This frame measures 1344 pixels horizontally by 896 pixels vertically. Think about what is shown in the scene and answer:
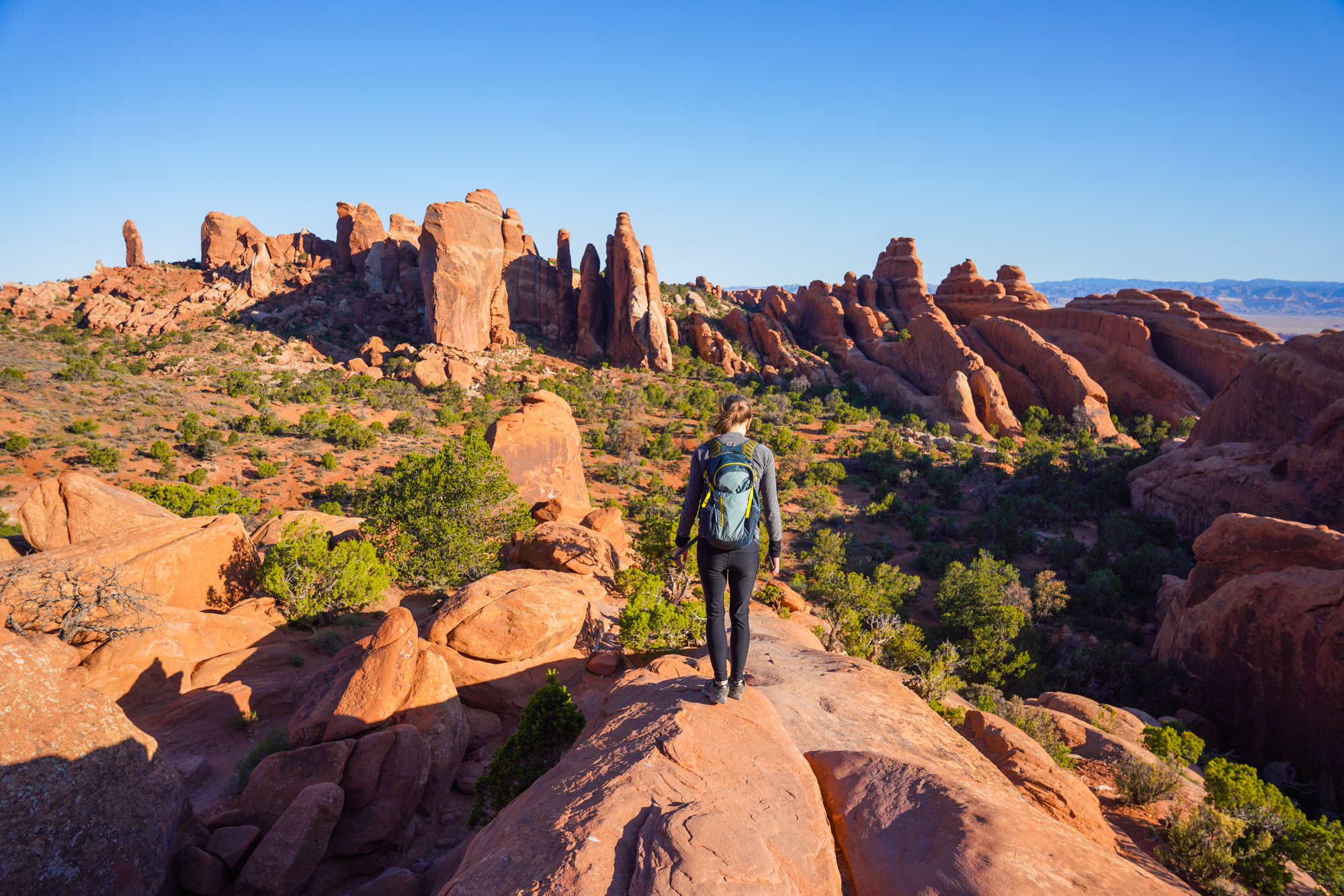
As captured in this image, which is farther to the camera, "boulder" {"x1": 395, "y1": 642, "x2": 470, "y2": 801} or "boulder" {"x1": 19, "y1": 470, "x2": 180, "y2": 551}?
"boulder" {"x1": 19, "y1": 470, "x2": 180, "y2": 551}

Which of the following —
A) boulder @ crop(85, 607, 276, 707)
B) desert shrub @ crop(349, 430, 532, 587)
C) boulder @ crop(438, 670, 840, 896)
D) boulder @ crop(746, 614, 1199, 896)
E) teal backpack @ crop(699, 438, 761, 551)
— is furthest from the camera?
desert shrub @ crop(349, 430, 532, 587)

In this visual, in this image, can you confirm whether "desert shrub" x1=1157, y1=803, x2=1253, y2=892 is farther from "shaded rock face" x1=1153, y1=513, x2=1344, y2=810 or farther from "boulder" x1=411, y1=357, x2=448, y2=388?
"boulder" x1=411, y1=357, x2=448, y2=388

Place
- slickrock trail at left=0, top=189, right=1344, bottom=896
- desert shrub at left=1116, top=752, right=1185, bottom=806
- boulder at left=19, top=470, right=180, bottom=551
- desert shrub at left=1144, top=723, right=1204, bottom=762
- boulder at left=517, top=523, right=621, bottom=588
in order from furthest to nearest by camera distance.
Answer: boulder at left=517, top=523, right=621, bottom=588
boulder at left=19, top=470, right=180, bottom=551
desert shrub at left=1144, top=723, right=1204, bottom=762
desert shrub at left=1116, top=752, right=1185, bottom=806
slickrock trail at left=0, top=189, right=1344, bottom=896

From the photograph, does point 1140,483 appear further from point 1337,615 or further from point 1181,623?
point 1337,615

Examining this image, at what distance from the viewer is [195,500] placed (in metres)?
17.2

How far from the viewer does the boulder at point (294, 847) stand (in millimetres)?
4918

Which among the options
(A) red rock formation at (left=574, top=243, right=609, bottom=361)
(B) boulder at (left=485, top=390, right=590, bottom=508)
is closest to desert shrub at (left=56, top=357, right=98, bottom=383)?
(B) boulder at (left=485, top=390, right=590, bottom=508)

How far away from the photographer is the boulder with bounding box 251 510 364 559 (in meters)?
13.4

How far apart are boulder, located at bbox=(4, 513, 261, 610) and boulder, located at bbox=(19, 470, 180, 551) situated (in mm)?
791

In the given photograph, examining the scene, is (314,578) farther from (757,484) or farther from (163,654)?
(757,484)

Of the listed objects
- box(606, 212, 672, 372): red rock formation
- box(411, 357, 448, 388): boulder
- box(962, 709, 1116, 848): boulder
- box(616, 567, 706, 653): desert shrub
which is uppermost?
box(606, 212, 672, 372): red rock formation

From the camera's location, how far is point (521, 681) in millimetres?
8953

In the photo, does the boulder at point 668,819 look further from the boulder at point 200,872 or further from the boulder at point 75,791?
the boulder at point 75,791

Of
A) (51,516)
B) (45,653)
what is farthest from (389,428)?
(45,653)
